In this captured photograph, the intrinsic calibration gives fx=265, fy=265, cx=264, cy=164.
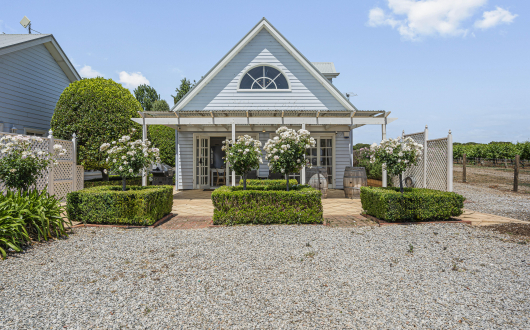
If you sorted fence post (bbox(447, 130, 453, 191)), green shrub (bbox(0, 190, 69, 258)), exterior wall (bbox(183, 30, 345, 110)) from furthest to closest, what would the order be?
1. exterior wall (bbox(183, 30, 345, 110))
2. fence post (bbox(447, 130, 453, 191))
3. green shrub (bbox(0, 190, 69, 258))

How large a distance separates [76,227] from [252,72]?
793cm

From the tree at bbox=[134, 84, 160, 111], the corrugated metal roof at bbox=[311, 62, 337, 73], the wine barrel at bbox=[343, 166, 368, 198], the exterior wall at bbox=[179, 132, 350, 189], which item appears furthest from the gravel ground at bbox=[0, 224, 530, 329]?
the tree at bbox=[134, 84, 160, 111]

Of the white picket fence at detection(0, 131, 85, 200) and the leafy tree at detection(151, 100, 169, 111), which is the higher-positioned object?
the leafy tree at detection(151, 100, 169, 111)

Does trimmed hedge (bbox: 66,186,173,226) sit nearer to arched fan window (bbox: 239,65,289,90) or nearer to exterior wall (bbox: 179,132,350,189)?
exterior wall (bbox: 179,132,350,189)

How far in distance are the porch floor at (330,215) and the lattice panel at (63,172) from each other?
3.10 meters

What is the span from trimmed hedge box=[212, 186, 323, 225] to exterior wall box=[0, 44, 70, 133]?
28.8 ft

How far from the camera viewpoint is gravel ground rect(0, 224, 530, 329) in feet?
6.89

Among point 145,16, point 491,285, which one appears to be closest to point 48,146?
point 145,16

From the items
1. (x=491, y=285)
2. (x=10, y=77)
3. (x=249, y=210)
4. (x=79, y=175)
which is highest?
(x=10, y=77)

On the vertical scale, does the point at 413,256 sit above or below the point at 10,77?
below

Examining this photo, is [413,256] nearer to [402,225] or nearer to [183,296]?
[402,225]

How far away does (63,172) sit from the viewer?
759 cm

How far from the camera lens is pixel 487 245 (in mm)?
3916

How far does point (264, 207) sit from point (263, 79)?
679 cm
